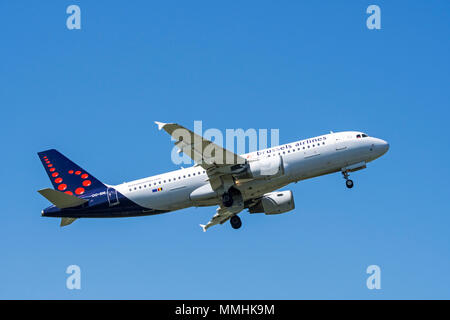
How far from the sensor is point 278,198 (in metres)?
57.8

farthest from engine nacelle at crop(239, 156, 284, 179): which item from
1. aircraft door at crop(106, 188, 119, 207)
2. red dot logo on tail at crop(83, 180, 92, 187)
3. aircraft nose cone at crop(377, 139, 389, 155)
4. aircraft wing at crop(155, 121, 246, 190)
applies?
red dot logo on tail at crop(83, 180, 92, 187)

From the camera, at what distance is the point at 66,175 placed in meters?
56.2

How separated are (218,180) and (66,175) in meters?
12.8

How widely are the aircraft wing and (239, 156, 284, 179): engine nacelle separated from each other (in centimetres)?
80

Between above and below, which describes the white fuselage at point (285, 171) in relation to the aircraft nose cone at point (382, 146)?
below

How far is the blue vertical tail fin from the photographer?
55.6 meters

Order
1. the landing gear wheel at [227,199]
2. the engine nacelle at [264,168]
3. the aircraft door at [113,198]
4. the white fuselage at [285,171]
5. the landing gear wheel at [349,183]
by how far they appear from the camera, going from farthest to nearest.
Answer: the aircraft door at [113,198] < the landing gear wheel at [349,183] < the landing gear wheel at [227,199] < the white fuselage at [285,171] < the engine nacelle at [264,168]

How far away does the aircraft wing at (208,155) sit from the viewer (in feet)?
158

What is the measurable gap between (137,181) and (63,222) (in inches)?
265

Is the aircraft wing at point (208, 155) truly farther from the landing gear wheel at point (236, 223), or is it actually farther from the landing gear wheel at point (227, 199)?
the landing gear wheel at point (236, 223)

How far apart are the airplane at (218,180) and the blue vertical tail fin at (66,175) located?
80 millimetres

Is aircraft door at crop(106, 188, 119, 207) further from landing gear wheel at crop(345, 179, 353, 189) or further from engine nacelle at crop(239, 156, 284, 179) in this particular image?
landing gear wheel at crop(345, 179, 353, 189)

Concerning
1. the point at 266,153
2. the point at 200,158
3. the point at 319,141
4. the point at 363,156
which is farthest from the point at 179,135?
the point at 363,156

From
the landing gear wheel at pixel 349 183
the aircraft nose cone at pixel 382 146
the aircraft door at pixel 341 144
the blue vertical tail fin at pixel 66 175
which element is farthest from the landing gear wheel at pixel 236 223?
the aircraft nose cone at pixel 382 146
